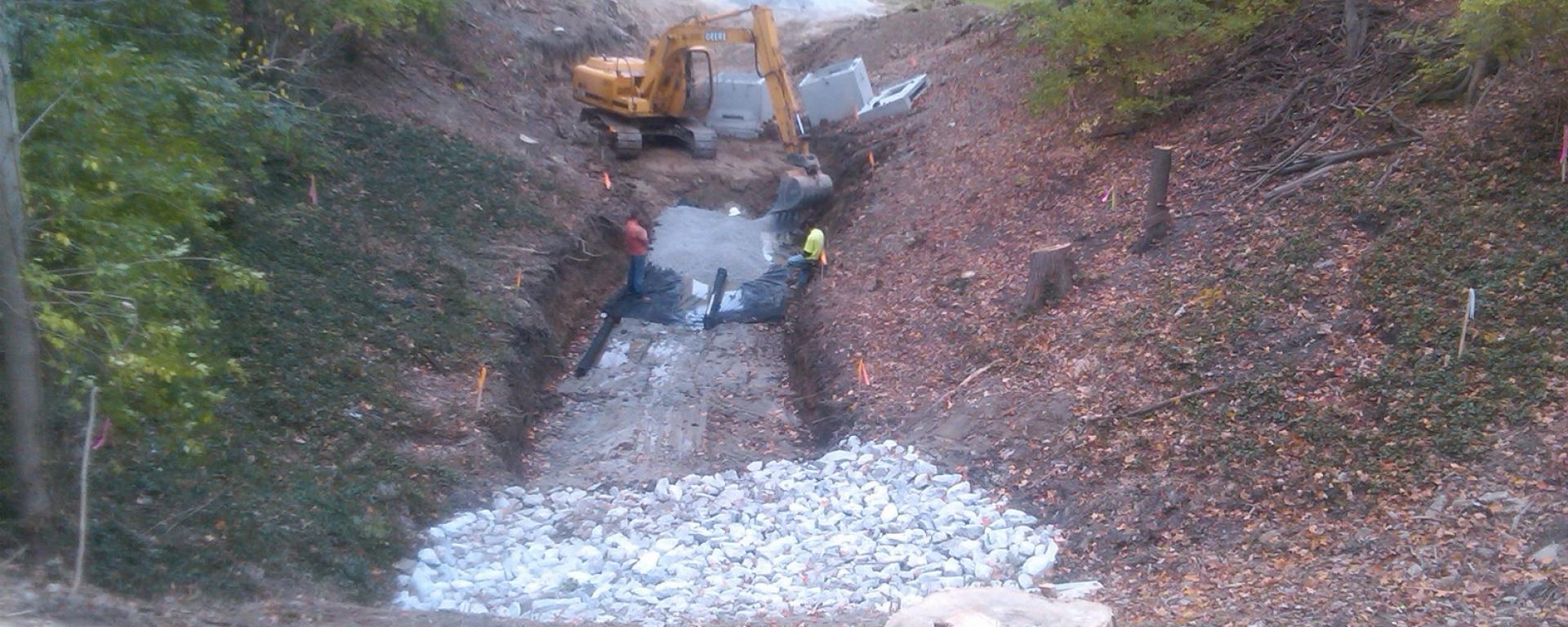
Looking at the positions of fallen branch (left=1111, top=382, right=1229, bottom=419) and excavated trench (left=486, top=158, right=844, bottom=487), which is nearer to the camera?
fallen branch (left=1111, top=382, right=1229, bottom=419)

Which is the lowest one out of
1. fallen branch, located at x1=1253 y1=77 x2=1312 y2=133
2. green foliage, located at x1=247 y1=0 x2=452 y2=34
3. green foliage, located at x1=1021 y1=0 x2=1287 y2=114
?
fallen branch, located at x1=1253 y1=77 x2=1312 y2=133

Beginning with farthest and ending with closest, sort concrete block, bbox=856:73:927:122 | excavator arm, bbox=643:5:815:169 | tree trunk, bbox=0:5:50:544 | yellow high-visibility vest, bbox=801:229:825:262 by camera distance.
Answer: concrete block, bbox=856:73:927:122 < excavator arm, bbox=643:5:815:169 < yellow high-visibility vest, bbox=801:229:825:262 < tree trunk, bbox=0:5:50:544

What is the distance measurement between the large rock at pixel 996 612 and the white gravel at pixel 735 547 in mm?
1815

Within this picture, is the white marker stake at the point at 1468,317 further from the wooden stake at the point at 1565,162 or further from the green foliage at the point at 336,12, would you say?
the green foliage at the point at 336,12

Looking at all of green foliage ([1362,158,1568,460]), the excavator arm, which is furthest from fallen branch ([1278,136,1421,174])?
the excavator arm

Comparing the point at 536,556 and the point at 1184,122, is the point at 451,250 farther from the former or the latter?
the point at 1184,122

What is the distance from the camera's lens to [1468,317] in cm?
821

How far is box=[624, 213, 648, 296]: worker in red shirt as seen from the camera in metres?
16.4

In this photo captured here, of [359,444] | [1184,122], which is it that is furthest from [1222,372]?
[359,444]

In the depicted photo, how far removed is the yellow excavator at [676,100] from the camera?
1858 cm

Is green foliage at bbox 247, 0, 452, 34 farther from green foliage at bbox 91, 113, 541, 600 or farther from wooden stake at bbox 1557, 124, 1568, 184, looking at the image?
wooden stake at bbox 1557, 124, 1568, 184

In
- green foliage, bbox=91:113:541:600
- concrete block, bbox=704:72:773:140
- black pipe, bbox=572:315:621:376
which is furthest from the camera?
concrete block, bbox=704:72:773:140

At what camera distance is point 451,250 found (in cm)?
1407

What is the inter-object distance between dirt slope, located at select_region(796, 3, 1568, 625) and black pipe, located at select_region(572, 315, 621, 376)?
2.48 m
